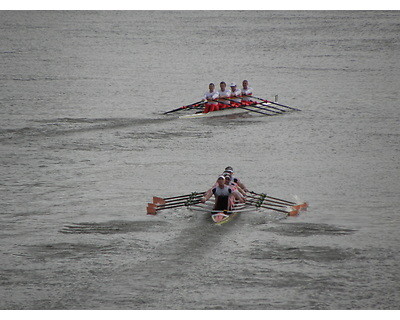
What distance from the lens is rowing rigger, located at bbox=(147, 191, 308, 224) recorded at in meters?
25.2

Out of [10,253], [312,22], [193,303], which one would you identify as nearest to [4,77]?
[10,253]

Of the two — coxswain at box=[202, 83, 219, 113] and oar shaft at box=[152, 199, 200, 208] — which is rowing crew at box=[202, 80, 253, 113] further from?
oar shaft at box=[152, 199, 200, 208]

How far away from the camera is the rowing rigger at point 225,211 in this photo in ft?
82.6

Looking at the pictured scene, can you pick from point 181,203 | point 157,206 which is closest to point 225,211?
point 181,203

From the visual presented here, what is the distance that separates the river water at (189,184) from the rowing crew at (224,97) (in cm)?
116

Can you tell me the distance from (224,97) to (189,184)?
528 inches

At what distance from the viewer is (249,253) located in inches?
901

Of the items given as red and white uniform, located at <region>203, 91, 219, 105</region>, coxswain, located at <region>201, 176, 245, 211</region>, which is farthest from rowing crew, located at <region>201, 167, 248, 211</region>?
red and white uniform, located at <region>203, 91, 219, 105</region>

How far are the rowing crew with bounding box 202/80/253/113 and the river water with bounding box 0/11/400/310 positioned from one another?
116 cm

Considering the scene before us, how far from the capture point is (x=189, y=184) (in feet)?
95.0

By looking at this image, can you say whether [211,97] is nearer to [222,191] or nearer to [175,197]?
[175,197]

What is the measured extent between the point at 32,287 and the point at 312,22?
81.6 meters

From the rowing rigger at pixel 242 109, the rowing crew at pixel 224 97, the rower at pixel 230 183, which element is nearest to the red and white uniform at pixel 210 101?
the rowing crew at pixel 224 97

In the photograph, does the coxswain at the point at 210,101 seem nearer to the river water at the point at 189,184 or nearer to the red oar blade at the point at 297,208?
the river water at the point at 189,184
